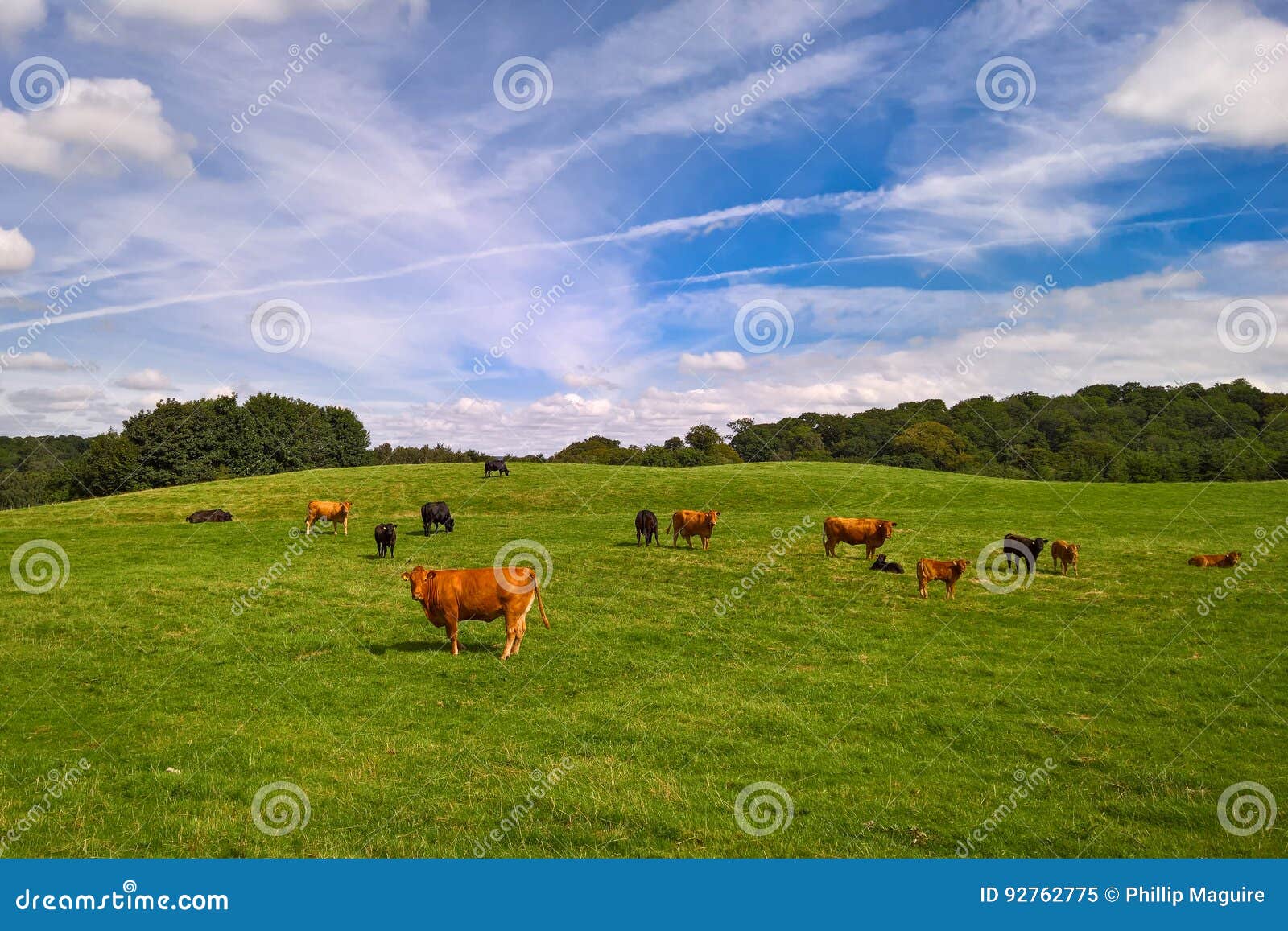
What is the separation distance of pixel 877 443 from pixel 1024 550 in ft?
291

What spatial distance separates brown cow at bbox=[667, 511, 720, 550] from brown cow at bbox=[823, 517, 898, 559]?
4257 millimetres

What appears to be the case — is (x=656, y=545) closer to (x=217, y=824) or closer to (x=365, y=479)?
(x=217, y=824)

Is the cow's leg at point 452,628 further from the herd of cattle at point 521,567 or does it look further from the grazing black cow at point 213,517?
the grazing black cow at point 213,517

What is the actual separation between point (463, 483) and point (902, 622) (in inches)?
1536

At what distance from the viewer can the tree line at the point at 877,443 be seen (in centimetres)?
7500

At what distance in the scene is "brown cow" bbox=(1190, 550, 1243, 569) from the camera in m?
22.1

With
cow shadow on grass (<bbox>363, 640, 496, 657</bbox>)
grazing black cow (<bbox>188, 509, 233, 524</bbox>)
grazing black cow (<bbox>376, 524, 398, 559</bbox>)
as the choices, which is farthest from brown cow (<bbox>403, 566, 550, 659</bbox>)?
grazing black cow (<bbox>188, 509, 233, 524</bbox>)

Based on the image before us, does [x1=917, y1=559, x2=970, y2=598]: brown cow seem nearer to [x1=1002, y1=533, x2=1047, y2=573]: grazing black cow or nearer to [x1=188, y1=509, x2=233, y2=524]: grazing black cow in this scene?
[x1=1002, y1=533, x2=1047, y2=573]: grazing black cow

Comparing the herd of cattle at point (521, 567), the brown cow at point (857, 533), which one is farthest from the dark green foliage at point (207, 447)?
the brown cow at point (857, 533)

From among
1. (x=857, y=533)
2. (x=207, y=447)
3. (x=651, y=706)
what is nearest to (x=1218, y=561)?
(x=857, y=533)

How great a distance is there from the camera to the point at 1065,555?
21969 mm

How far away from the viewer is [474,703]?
11266 mm

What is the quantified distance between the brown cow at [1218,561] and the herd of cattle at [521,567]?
0.02 metres

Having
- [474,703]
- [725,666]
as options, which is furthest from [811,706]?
[474,703]
